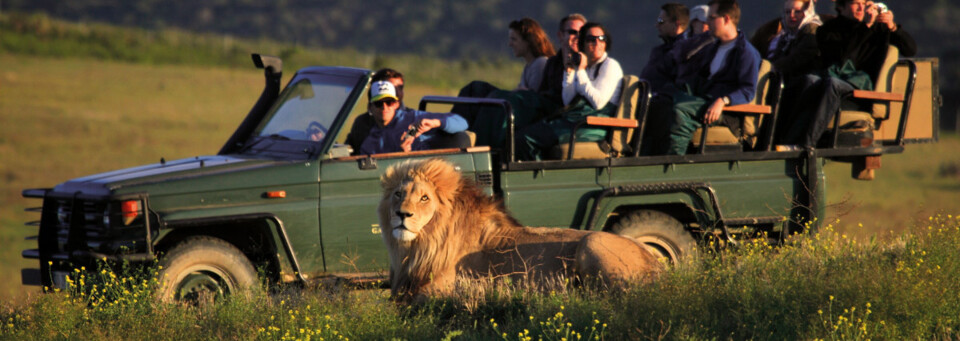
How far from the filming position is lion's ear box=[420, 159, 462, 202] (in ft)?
21.0

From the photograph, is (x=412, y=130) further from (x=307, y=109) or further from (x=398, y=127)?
(x=307, y=109)

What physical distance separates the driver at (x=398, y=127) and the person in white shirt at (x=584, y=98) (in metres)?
0.50

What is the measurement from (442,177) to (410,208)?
0.32 m

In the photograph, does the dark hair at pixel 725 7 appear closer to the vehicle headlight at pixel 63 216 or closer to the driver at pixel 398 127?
the driver at pixel 398 127

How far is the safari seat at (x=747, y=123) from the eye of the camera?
8.21 meters

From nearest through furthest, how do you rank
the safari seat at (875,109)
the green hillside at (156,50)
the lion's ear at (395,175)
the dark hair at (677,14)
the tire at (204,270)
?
1. the lion's ear at (395,175)
2. the tire at (204,270)
3. the safari seat at (875,109)
4. the dark hair at (677,14)
5. the green hillside at (156,50)

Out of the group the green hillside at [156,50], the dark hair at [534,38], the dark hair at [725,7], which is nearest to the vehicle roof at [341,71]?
the dark hair at [534,38]

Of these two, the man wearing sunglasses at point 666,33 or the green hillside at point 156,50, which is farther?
the green hillside at point 156,50

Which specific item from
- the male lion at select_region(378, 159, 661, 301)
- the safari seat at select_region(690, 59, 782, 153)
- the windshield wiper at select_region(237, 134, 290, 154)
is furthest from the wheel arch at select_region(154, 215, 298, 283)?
the safari seat at select_region(690, 59, 782, 153)

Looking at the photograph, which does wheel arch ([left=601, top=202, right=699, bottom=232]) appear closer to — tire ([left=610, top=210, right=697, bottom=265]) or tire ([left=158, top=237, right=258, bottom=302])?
tire ([left=610, top=210, right=697, bottom=265])

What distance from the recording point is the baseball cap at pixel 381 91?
7805 millimetres

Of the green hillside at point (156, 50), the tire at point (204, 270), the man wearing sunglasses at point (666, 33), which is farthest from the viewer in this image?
the green hillside at point (156, 50)

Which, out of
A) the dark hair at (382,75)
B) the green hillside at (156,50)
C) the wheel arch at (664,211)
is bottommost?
the wheel arch at (664,211)

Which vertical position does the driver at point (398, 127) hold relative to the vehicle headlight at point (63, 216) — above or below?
above
